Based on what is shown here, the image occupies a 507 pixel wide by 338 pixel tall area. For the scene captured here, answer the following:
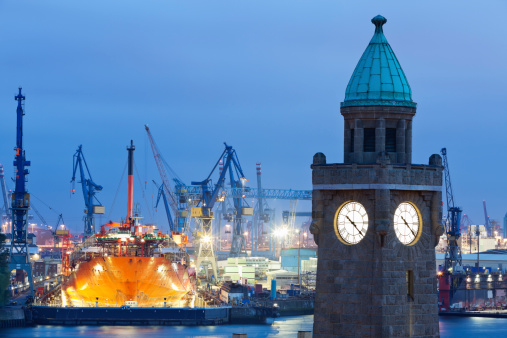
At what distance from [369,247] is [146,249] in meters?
125

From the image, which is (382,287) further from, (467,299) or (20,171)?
(467,299)

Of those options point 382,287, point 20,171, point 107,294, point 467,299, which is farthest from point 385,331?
point 467,299

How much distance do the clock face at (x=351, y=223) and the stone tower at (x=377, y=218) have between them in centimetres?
3

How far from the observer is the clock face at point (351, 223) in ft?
99.5

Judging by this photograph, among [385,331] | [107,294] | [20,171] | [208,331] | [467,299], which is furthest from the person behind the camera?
[467,299]

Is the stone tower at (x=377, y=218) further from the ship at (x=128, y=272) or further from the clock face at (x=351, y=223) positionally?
the ship at (x=128, y=272)

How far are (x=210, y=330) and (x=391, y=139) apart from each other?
118611 mm

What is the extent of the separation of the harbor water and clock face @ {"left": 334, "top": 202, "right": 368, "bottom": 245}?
106 m

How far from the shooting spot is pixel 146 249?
154 meters

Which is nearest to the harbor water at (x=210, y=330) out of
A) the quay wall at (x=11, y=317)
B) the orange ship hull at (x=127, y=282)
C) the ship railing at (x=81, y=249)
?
the quay wall at (x=11, y=317)

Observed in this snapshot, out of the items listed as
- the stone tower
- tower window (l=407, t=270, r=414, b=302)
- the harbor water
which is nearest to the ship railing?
the harbor water

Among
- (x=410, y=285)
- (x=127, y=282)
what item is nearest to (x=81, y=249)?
(x=127, y=282)

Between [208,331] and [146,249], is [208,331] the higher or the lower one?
the lower one

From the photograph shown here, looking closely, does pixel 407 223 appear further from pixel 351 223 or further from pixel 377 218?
pixel 351 223
